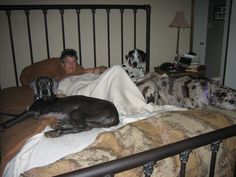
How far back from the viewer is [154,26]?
11.3 ft

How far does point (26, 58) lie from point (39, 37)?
0.84 feet

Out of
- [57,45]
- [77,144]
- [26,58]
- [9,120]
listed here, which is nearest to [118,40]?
[57,45]

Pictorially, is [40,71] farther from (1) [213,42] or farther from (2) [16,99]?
(1) [213,42]

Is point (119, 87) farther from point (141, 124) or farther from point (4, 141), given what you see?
point (4, 141)

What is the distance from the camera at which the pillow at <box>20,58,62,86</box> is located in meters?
2.31

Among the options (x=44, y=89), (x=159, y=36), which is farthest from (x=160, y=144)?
(x=159, y=36)

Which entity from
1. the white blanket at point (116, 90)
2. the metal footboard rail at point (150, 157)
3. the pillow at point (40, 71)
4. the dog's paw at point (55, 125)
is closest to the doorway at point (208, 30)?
the pillow at point (40, 71)

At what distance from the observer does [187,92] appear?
1821mm

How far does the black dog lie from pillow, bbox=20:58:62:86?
0.62 meters

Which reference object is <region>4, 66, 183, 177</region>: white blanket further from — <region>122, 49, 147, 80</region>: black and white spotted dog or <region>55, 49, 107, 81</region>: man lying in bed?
<region>122, 49, 147, 80</region>: black and white spotted dog

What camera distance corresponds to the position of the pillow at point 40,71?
2.31 meters

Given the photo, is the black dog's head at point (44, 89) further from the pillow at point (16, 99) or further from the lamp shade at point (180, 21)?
the lamp shade at point (180, 21)

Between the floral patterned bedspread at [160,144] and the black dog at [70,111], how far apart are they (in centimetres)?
26

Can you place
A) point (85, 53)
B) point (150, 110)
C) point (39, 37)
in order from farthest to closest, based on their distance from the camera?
point (85, 53) < point (39, 37) < point (150, 110)
